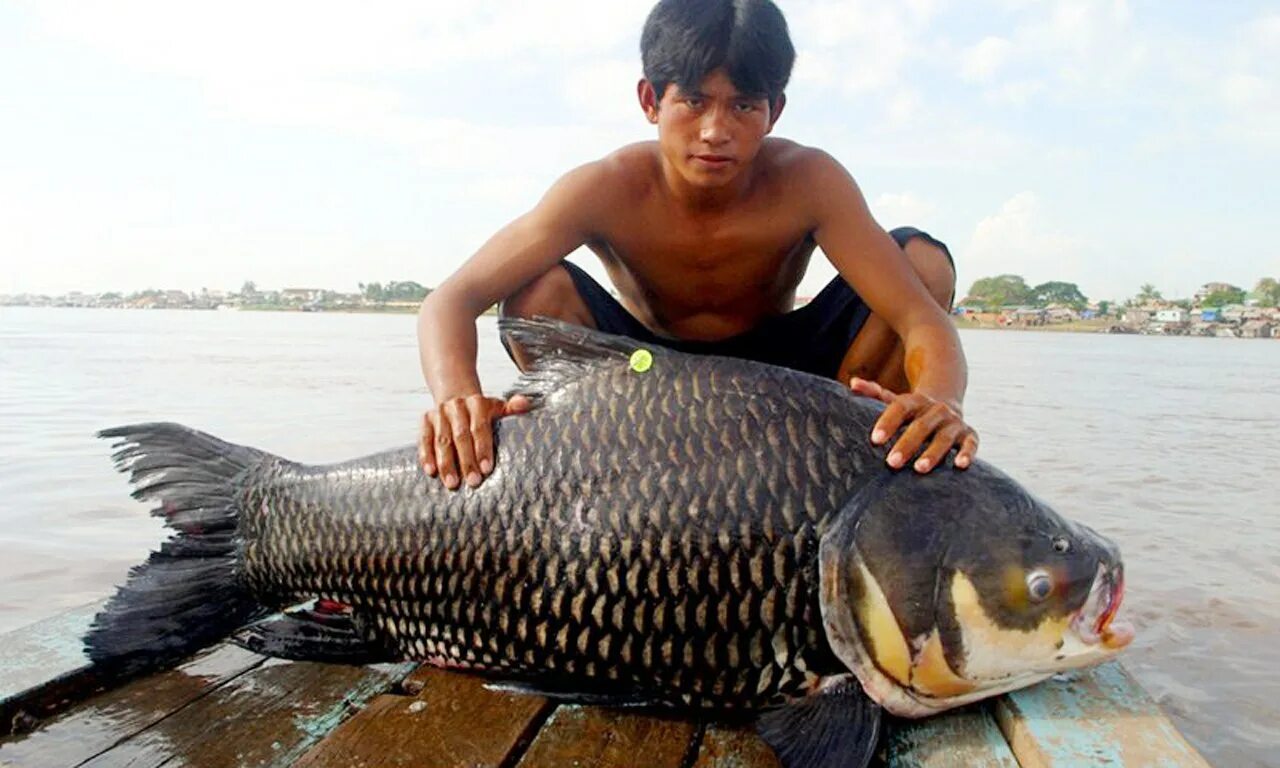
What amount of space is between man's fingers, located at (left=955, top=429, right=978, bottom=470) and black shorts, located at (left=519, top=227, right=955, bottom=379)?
5.62ft

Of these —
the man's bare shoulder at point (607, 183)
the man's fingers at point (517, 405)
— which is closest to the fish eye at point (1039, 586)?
the man's fingers at point (517, 405)

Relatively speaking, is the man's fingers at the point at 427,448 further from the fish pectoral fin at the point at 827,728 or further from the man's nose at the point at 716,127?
the man's nose at the point at 716,127

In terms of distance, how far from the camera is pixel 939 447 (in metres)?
2.10

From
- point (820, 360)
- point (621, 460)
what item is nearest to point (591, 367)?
point (621, 460)

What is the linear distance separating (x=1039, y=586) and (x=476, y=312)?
1.92m

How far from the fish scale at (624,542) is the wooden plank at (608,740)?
0.07 metres

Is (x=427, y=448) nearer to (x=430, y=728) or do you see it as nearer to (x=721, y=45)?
(x=430, y=728)

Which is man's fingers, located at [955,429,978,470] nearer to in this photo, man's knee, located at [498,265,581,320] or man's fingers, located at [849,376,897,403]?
man's fingers, located at [849,376,897,403]

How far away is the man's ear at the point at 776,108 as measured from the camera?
332 cm

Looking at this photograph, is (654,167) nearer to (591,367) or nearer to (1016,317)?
(591,367)

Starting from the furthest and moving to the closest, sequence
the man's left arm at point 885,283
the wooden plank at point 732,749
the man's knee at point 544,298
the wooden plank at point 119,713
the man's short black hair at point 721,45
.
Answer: the man's knee at point 544,298
the man's short black hair at point 721,45
the man's left arm at point 885,283
the wooden plank at point 119,713
the wooden plank at point 732,749

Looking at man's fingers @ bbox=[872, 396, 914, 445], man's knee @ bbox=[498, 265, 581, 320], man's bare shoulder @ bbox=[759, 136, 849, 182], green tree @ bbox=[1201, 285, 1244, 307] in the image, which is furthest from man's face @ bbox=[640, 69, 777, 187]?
green tree @ bbox=[1201, 285, 1244, 307]

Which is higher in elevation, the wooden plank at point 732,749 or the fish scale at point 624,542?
the fish scale at point 624,542

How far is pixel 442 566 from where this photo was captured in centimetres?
225
